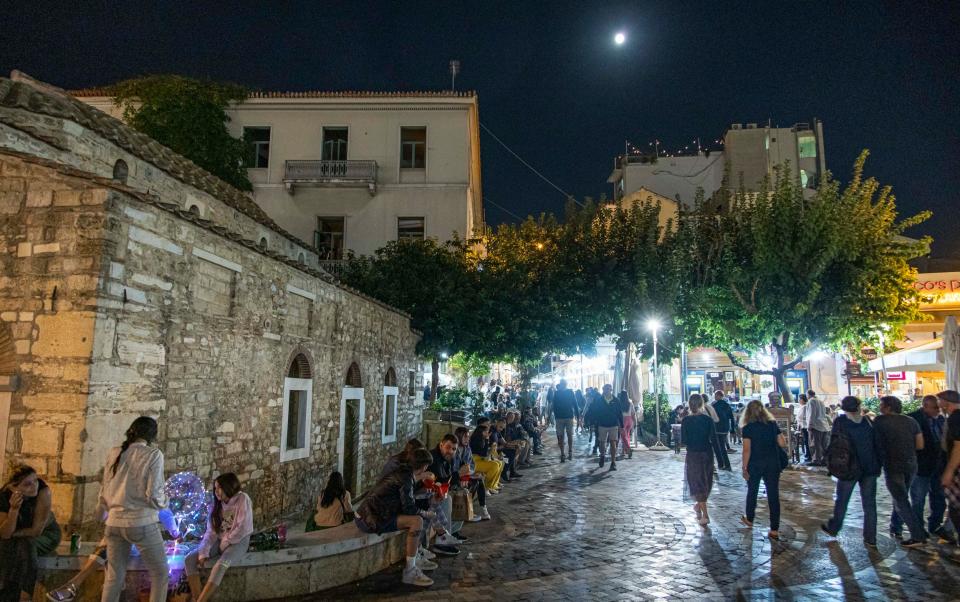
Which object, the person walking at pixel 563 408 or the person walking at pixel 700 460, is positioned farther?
the person walking at pixel 563 408

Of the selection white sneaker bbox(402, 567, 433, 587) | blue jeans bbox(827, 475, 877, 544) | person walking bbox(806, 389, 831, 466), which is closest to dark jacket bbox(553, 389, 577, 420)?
person walking bbox(806, 389, 831, 466)

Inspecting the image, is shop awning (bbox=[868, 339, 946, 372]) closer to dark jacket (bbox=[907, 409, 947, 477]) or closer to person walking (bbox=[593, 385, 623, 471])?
dark jacket (bbox=[907, 409, 947, 477])

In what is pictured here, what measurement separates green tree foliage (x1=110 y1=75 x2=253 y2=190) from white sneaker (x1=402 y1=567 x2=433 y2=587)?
22.0 m

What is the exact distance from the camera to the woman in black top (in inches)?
312

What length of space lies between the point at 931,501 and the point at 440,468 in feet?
21.9

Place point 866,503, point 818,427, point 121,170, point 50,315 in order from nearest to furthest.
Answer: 1. point 50,315
2. point 866,503
3. point 121,170
4. point 818,427

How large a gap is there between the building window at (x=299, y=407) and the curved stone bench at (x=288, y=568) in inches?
131

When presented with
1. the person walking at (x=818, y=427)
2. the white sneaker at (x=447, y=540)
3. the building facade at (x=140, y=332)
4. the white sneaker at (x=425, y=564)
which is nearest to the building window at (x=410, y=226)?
the building facade at (x=140, y=332)

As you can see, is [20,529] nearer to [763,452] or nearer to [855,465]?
[763,452]

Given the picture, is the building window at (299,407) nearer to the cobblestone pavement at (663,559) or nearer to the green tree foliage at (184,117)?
the cobblestone pavement at (663,559)

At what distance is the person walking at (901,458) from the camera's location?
24.4 feet

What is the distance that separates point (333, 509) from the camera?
6695mm

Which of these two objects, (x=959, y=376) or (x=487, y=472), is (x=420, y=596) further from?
(x=959, y=376)

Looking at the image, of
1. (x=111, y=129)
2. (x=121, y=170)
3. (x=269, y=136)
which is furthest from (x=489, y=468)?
(x=269, y=136)
